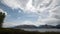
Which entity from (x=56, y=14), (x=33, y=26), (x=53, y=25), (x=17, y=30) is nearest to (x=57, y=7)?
(x=56, y=14)

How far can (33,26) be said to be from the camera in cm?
293

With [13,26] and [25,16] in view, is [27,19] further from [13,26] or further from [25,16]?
[13,26]

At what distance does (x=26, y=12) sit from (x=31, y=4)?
0.51 feet

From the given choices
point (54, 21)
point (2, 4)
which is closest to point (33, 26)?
point (54, 21)

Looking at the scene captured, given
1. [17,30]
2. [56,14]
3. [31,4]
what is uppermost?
[31,4]

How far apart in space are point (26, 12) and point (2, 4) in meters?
0.41

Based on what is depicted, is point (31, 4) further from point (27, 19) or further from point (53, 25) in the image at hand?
point (53, 25)

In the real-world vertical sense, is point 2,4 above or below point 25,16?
above

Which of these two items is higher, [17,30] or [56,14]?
[56,14]

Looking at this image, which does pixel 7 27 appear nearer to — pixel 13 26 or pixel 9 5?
pixel 13 26

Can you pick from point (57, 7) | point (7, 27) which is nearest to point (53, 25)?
point (57, 7)

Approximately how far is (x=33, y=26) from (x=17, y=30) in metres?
0.26

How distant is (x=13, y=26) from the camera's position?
2939 mm

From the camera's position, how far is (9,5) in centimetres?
300
